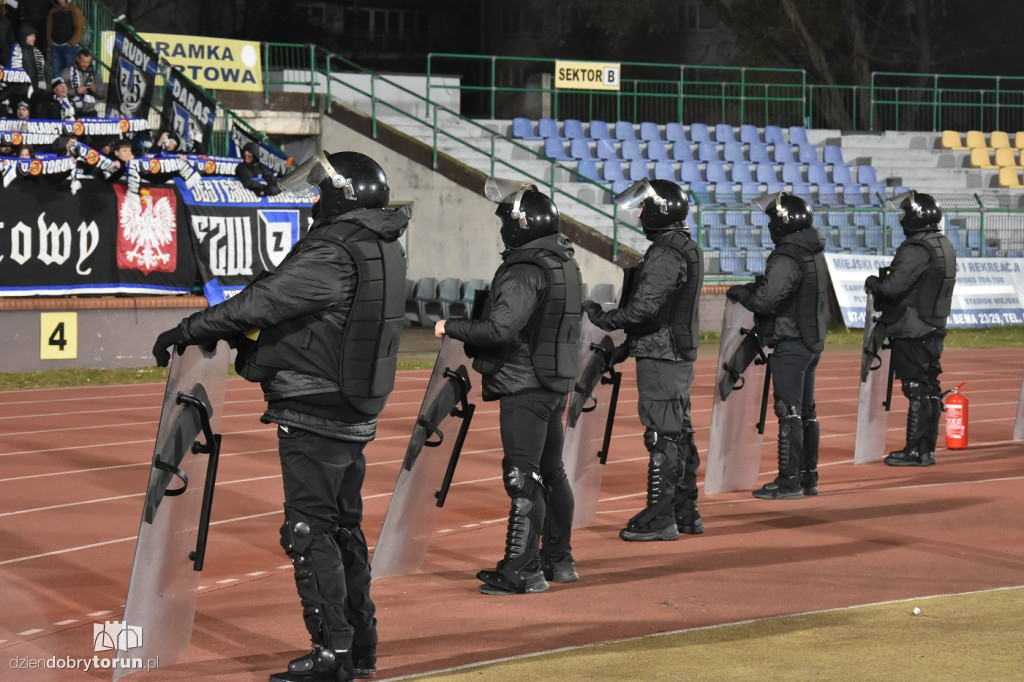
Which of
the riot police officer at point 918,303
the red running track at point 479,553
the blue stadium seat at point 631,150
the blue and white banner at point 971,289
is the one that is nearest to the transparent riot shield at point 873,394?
the riot police officer at point 918,303

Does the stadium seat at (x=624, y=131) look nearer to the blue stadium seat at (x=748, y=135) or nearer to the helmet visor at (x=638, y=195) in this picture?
the blue stadium seat at (x=748, y=135)

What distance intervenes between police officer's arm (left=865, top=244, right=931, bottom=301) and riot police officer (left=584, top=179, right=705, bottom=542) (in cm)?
329

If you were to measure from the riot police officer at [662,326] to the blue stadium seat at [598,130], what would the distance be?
826 inches

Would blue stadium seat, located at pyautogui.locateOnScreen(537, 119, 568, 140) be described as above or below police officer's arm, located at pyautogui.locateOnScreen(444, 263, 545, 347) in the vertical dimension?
above

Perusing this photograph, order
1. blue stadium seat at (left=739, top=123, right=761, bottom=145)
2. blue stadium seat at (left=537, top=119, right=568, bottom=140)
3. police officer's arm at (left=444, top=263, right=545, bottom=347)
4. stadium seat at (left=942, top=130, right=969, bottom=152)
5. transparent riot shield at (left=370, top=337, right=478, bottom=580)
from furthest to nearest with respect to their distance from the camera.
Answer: stadium seat at (left=942, top=130, right=969, bottom=152)
blue stadium seat at (left=739, top=123, right=761, bottom=145)
blue stadium seat at (left=537, top=119, right=568, bottom=140)
transparent riot shield at (left=370, top=337, right=478, bottom=580)
police officer's arm at (left=444, top=263, right=545, bottom=347)

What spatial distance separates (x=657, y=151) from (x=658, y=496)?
68.9 ft

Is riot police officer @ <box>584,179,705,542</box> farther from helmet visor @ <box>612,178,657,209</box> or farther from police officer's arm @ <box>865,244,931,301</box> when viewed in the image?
police officer's arm @ <box>865,244,931,301</box>

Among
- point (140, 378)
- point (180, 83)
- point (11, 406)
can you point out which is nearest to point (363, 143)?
point (180, 83)

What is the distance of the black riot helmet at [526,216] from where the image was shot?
6.96 meters

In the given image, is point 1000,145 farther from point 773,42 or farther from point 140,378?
point 140,378

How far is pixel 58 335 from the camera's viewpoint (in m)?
17.8

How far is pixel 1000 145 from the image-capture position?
33.0 m

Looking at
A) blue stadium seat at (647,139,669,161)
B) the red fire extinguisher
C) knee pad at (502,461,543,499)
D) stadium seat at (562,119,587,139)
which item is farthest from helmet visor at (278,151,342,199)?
stadium seat at (562,119,587,139)

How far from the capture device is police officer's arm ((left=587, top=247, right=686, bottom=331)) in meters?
8.06
